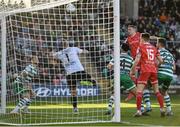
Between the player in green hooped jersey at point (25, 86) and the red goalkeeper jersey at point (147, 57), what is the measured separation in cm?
257

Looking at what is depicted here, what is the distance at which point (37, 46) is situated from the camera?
1457 cm

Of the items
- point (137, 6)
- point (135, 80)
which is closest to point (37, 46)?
point (135, 80)

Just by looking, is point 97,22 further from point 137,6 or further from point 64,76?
point 137,6

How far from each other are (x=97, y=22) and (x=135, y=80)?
213cm

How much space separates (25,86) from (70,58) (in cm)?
143

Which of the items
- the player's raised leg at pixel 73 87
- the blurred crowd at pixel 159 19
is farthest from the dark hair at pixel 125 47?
the blurred crowd at pixel 159 19

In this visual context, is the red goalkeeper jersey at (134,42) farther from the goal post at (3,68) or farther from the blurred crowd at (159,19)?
the blurred crowd at (159,19)

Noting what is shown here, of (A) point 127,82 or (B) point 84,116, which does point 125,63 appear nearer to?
(A) point 127,82

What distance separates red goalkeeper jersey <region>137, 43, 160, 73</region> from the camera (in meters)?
13.6

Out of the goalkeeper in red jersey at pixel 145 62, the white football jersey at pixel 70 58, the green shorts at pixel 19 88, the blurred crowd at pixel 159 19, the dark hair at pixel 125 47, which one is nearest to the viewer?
the goalkeeper in red jersey at pixel 145 62

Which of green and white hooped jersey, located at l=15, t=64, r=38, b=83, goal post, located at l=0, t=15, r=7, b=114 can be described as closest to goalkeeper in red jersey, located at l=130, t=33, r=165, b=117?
green and white hooped jersey, located at l=15, t=64, r=38, b=83

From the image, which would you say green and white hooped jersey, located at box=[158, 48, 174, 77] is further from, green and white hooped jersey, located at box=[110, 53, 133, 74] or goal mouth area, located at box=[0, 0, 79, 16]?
goal mouth area, located at box=[0, 0, 79, 16]

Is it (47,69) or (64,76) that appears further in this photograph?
(64,76)

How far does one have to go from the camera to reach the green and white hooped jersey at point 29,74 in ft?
46.2
